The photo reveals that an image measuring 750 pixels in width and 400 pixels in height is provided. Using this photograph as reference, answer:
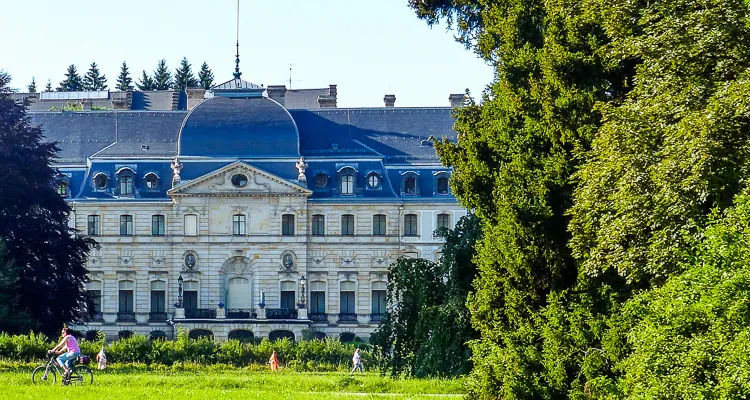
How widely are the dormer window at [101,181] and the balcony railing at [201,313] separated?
25.2ft

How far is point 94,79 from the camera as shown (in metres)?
138

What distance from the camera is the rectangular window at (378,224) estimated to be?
7812 centimetres

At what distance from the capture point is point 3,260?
4491 centimetres

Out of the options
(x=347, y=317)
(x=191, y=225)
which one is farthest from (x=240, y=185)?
(x=347, y=317)

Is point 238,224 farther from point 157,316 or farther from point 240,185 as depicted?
point 157,316

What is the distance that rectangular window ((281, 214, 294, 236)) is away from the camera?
78.3 meters

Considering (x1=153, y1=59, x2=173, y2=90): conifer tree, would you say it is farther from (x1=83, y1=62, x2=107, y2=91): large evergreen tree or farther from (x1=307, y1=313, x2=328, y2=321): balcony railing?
(x1=307, y1=313, x2=328, y2=321): balcony railing

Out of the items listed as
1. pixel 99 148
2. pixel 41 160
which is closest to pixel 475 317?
pixel 41 160

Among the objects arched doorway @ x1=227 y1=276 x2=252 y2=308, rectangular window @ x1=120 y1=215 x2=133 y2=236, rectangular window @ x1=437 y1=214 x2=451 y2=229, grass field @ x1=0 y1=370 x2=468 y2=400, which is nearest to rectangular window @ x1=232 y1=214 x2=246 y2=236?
arched doorway @ x1=227 y1=276 x2=252 y2=308

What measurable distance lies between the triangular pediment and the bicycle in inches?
1782

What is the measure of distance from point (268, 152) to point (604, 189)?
56.4 metres

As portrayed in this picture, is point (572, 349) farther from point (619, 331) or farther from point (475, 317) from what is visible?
point (475, 317)

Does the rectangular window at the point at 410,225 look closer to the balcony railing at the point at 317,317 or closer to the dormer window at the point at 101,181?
the balcony railing at the point at 317,317

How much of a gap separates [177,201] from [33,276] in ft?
97.9
